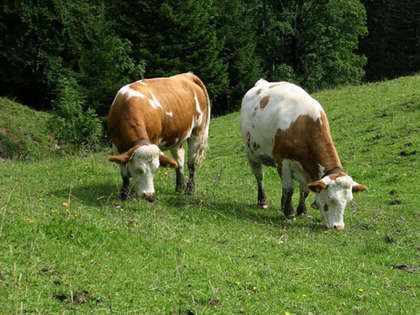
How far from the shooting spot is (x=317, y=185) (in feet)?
35.3

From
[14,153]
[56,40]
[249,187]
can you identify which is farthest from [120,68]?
[249,187]

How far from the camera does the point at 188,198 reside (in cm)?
1219

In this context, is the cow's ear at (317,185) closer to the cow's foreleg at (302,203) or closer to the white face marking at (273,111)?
the cow's foreleg at (302,203)

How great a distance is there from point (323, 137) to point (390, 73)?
5595cm

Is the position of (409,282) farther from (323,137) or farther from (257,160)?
(257,160)

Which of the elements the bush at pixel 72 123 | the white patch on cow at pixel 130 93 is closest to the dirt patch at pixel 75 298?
the white patch on cow at pixel 130 93

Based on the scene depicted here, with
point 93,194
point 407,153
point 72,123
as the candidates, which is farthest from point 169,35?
point 93,194

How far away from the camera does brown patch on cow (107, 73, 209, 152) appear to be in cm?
1132

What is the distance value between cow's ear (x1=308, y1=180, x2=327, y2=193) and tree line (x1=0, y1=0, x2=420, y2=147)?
633 inches

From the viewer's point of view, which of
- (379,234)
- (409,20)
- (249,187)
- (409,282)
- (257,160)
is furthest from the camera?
(409,20)

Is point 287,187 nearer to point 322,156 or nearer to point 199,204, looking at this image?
point 322,156

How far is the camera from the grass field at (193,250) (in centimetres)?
575

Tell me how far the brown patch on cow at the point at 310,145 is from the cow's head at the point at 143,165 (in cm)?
247

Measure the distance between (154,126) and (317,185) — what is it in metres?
3.31
